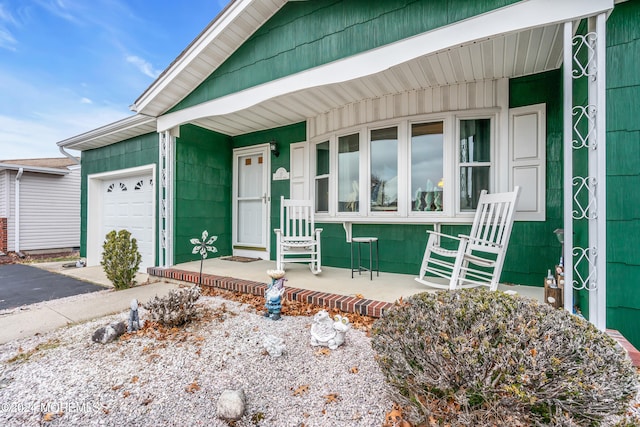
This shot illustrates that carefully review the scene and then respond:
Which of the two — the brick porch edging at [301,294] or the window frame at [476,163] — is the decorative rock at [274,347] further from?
the window frame at [476,163]

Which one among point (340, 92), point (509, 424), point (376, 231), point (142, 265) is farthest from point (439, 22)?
point (142, 265)

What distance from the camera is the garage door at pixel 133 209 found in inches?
204

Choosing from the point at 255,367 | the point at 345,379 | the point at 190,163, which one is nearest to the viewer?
the point at 345,379

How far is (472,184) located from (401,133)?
104cm

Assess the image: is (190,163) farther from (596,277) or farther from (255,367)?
(596,277)

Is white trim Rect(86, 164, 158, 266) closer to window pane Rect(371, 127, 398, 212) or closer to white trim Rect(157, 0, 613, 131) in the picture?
white trim Rect(157, 0, 613, 131)

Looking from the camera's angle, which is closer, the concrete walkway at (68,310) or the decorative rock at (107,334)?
the decorative rock at (107,334)

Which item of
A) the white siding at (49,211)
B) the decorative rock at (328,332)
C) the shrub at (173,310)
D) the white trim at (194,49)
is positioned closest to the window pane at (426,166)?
the decorative rock at (328,332)

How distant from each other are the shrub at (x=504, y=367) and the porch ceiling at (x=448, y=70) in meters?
2.17

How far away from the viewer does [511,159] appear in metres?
3.32

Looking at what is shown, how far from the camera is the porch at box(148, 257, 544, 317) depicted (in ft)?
9.18

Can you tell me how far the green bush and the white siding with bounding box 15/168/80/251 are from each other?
6.35 m

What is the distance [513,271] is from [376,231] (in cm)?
163


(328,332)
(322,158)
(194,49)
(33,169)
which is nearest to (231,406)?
(328,332)
